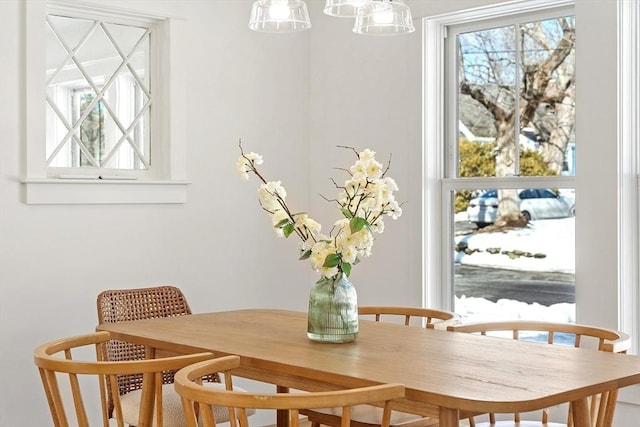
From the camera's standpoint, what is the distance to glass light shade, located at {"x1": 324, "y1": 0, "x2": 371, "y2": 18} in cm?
277

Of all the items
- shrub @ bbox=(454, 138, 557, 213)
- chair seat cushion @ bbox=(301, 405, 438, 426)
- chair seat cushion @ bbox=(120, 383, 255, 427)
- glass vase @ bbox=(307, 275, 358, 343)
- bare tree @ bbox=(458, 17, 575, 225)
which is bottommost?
chair seat cushion @ bbox=(120, 383, 255, 427)

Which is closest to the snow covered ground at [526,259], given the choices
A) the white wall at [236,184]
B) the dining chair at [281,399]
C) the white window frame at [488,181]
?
the white window frame at [488,181]

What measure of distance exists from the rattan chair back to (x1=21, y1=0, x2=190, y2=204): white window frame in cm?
58

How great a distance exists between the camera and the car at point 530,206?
4.23 meters

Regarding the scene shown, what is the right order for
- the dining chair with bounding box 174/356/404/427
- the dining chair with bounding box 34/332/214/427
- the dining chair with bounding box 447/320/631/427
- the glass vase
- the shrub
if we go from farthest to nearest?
the shrub, the glass vase, the dining chair with bounding box 447/320/631/427, the dining chair with bounding box 34/332/214/427, the dining chair with bounding box 174/356/404/427

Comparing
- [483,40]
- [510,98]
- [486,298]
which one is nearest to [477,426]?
[486,298]

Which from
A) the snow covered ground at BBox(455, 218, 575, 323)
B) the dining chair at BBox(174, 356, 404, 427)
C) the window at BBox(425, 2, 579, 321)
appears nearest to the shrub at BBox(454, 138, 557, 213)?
the window at BBox(425, 2, 579, 321)

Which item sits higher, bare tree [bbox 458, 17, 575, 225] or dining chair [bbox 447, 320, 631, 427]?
bare tree [bbox 458, 17, 575, 225]

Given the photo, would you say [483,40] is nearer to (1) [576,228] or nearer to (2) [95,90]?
(1) [576,228]

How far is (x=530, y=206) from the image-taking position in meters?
4.36

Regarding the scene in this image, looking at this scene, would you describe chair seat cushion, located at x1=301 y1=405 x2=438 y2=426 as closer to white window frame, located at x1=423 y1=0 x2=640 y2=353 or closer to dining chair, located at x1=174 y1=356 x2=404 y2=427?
dining chair, located at x1=174 y1=356 x2=404 y2=427

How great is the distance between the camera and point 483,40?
4.59 m

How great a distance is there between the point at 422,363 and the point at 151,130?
256 centimetres

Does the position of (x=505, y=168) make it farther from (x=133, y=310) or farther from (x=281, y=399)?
(x=281, y=399)
